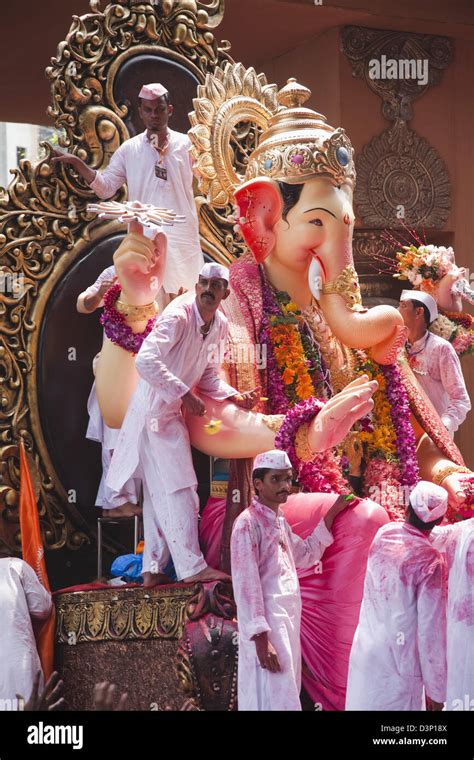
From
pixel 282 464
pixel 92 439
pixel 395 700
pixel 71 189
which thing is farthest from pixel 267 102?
pixel 395 700

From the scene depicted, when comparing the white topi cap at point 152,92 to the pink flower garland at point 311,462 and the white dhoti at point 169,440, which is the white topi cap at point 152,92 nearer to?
the white dhoti at point 169,440

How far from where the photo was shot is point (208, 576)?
249 inches

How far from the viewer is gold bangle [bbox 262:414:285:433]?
21.4 feet

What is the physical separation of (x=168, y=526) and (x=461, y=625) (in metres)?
1.20

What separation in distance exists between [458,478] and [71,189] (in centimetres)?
Result: 200

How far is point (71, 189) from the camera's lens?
723cm

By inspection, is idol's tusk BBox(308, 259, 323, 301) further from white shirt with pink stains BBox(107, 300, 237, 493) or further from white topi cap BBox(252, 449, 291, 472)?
white topi cap BBox(252, 449, 291, 472)

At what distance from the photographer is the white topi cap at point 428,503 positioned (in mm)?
5775

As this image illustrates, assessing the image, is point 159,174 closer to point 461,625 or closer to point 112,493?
point 112,493

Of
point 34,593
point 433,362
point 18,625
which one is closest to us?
point 18,625

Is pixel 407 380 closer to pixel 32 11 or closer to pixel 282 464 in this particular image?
pixel 282 464

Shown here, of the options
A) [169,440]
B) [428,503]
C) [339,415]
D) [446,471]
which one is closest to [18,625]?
[169,440]

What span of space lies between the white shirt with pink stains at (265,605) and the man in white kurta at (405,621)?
0.23 m

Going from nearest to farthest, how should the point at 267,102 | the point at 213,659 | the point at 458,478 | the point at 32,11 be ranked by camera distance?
the point at 213,659 < the point at 458,478 < the point at 267,102 < the point at 32,11
